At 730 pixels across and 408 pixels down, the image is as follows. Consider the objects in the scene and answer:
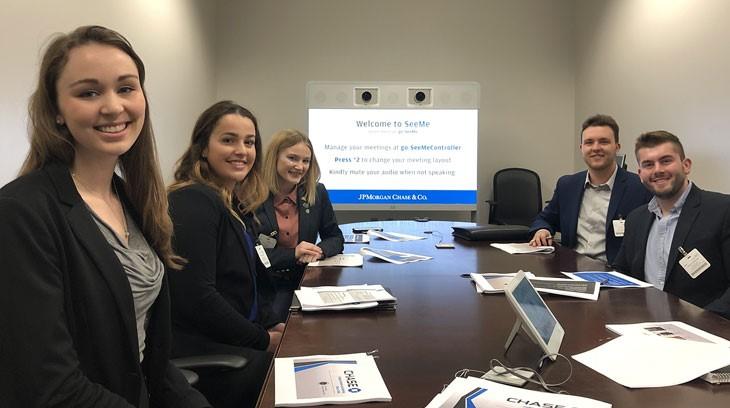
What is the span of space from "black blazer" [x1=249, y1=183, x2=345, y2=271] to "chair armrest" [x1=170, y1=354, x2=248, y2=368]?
954 mm

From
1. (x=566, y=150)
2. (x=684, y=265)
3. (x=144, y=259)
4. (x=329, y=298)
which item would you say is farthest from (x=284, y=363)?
(x=566, y=150)

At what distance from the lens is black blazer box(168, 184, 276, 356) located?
1620 millimetres

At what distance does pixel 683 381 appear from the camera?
1.05 meters

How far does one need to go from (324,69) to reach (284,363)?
15.8 feet

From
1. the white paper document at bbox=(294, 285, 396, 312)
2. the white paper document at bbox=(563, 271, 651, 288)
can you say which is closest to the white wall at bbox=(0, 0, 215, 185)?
the white paper document at bbox=(294, 285, 396, 312)

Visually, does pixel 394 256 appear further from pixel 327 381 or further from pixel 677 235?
pixel 327 381

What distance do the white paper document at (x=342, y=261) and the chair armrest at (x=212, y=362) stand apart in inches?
36.1

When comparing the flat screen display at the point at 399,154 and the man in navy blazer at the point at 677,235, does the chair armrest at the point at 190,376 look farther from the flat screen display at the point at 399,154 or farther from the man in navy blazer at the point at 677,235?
the flat screen display at the point at 399,154

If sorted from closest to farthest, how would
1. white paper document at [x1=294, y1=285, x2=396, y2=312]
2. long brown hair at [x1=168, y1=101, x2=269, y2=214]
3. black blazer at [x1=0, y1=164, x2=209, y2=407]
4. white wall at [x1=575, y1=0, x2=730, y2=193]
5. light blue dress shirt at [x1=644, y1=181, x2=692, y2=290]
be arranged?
black blazer at [x1=0, y1=164, x2=209, y2=407], white paper document at [x1=294, y1=285, x2=396, y2=312], long brown hair at [x1=168, y1=101, x2=269, y2=214], light blue dress shirt at [x1=644, y1=181, x2=692, y2=290], white wall at [x1=575, y1=0, x2=730, y2=193]

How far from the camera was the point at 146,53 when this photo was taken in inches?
146

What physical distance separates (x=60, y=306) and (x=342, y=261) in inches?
→ 59.0

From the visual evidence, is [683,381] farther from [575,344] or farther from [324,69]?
[324,69]

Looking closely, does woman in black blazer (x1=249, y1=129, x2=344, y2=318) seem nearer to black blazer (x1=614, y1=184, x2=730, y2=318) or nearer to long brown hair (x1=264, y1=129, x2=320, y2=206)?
long brown hair (x1=264, y1=129, x2=320, y2=206)

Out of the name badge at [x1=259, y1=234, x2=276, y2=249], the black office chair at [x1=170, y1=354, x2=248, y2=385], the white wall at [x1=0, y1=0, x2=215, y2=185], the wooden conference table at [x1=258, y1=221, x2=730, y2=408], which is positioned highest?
the white wall at [x1=0, y1=0, x2=215, y2=185]
